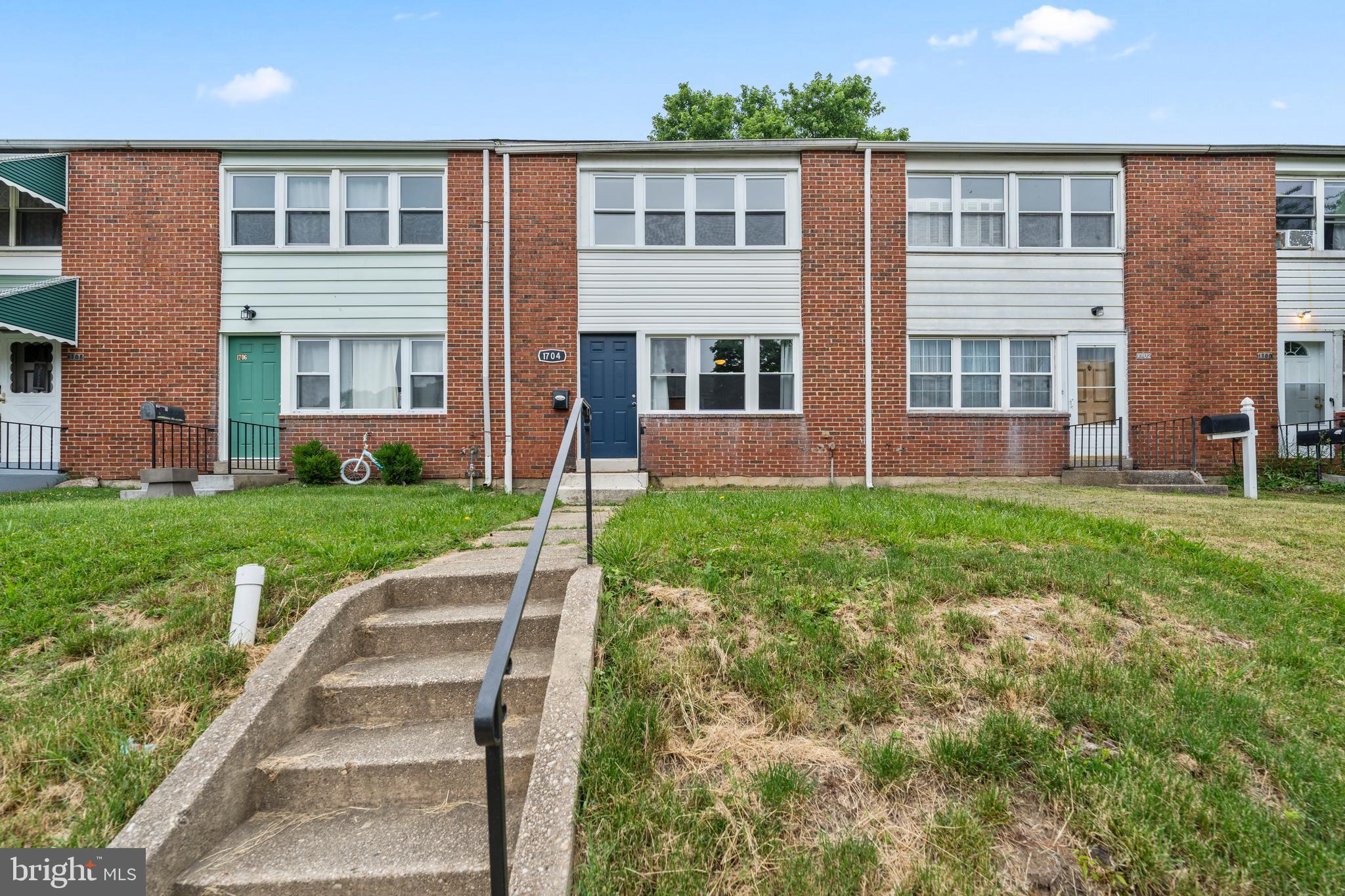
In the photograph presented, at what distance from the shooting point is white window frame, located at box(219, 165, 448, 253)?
11.2 meters

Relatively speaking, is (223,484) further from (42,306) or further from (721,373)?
(721,373)

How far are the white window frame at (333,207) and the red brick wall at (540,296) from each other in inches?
53.7

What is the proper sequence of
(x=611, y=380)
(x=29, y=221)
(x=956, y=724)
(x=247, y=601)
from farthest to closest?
(x=611, y=380), (x=29, y=221), (x=247, y=601), (x=956, y=724)

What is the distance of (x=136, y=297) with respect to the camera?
11.0 meters

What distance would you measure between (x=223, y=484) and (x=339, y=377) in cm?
248

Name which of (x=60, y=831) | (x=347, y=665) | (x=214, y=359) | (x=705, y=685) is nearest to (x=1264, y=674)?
(x=705, y=685)

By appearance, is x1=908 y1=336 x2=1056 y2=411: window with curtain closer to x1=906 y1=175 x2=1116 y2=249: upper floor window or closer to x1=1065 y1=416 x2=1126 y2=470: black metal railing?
x1=1065 y1=416 x2=1126 y2=470: black metal railing

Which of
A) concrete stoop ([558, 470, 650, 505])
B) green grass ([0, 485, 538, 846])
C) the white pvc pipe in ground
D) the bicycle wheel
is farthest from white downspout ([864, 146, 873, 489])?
the white pvc pipe in ground

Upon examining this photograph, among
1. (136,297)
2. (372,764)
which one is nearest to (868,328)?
(372,764)

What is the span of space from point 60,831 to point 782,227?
1134cm

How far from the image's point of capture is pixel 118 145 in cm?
1086

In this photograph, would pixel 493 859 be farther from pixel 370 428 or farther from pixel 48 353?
pixel 48 353

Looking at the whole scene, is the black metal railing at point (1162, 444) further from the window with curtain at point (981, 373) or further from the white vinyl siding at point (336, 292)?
the white vinyl siding at point (336, 292)

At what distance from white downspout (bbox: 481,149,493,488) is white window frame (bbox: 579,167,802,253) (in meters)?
1.57
